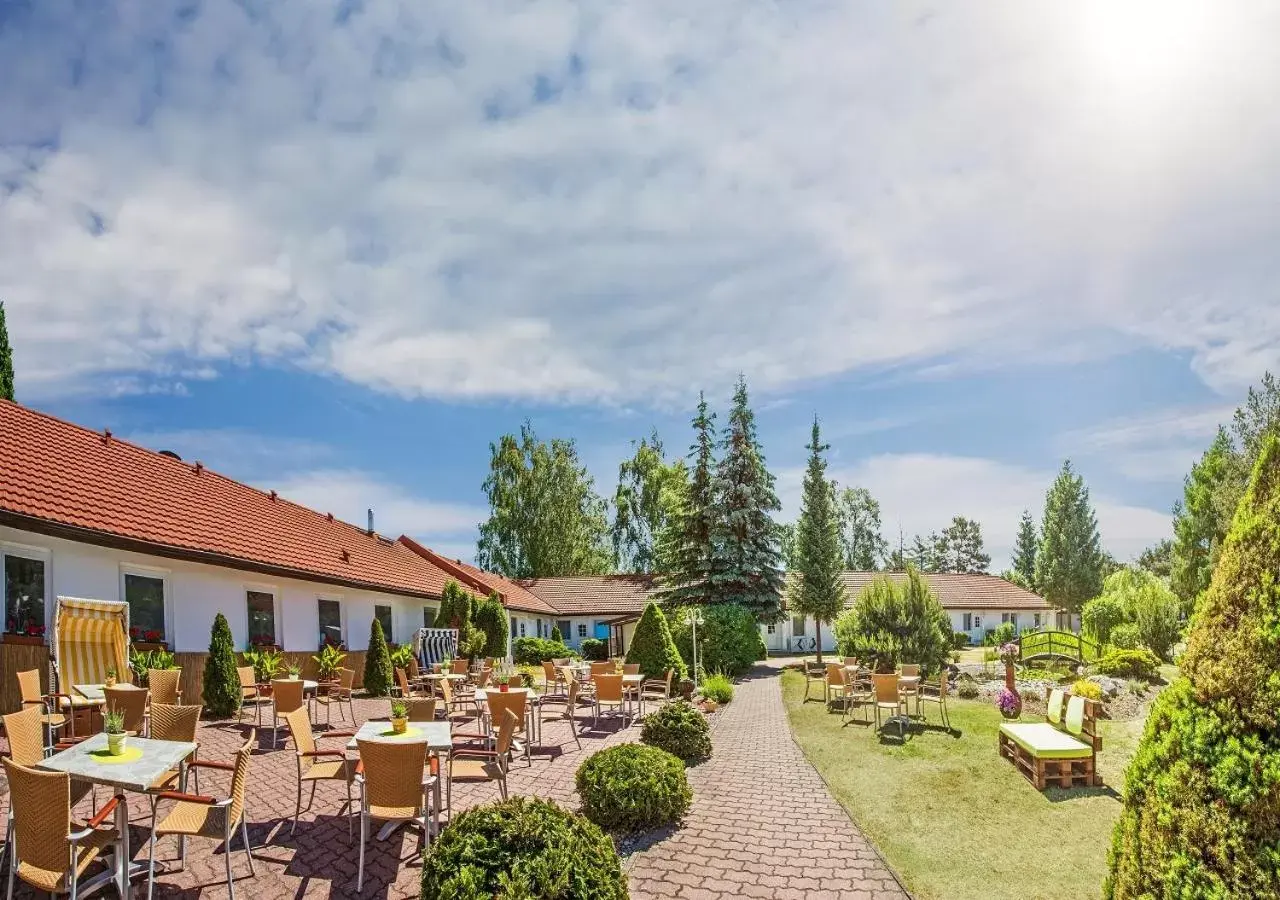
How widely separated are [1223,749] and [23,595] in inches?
544

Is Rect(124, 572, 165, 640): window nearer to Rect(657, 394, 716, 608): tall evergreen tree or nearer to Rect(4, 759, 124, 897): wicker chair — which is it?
Rect(4, 759, 124, 897): wicker chair

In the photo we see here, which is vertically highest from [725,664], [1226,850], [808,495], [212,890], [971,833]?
[808,495]

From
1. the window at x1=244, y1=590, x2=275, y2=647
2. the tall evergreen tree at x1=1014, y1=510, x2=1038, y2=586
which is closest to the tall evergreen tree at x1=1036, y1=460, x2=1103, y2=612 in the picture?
the tall evergreen tree at x1=1014, y1=510, x2=1038, y2=586

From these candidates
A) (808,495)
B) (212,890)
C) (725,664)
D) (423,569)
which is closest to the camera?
(212,890)

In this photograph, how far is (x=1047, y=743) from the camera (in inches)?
392

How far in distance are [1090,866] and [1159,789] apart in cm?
361

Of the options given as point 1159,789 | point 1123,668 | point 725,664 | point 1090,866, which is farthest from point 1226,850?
point 725,664

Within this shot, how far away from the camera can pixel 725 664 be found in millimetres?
25609

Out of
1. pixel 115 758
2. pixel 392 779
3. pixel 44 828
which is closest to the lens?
pixel 44 828

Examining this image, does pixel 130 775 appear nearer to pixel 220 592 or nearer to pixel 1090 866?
pixel 1090 866

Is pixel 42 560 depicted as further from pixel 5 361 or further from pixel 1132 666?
pixel 1132 666

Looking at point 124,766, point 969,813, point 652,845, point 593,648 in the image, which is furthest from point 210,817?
point 593,648

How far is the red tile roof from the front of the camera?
11758mm

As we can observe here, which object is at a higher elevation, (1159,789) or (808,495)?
(808,495)
